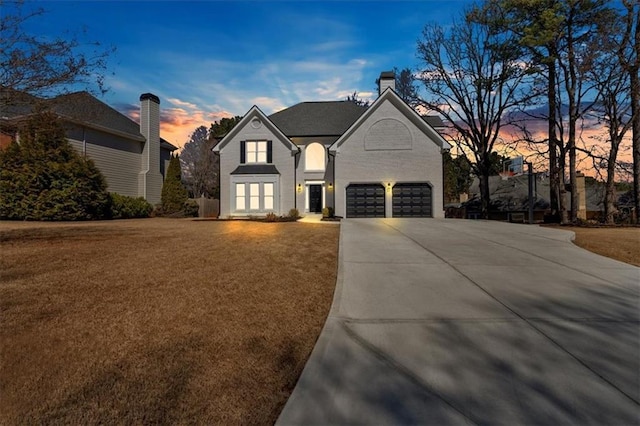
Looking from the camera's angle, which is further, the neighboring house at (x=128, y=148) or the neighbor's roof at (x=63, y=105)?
the neighboring house at (x=128, y=148)

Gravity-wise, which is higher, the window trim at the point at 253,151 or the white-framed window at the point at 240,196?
the window trim at the point at 253,151

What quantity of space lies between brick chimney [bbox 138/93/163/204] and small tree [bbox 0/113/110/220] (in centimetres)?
728

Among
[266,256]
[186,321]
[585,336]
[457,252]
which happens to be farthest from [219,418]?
[457,252]

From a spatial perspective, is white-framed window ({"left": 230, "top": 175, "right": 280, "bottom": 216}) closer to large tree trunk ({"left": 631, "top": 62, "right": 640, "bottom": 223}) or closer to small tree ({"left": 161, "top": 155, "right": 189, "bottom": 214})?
small tree ({"left": 161, "top": 155, "right": 189, "bottom": 214})

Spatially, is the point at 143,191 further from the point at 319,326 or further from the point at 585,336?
the point at 585,336

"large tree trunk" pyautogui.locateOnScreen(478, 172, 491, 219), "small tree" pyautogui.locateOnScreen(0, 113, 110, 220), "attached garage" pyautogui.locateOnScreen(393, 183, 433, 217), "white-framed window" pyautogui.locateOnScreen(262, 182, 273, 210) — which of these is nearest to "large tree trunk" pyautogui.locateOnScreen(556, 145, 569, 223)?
"large tree trunk" pyautogui.locateOnScreen(478, 172, 491, 219)

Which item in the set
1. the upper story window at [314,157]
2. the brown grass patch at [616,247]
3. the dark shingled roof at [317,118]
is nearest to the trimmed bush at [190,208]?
the dark shingled roof at [317,118]

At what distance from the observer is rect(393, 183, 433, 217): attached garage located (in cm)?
2131

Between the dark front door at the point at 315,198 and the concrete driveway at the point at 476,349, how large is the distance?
56.7 feet

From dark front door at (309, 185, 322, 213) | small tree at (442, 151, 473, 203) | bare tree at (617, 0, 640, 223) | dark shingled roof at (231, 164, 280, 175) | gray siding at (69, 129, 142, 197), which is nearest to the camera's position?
bare tree at (617, 0, 640, 223)

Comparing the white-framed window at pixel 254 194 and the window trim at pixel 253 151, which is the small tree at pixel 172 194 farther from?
the window trim at pixel 253 151

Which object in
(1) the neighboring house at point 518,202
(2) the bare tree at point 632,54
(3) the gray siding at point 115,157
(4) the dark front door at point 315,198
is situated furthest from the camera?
(1) the neighboring house at point 518,202

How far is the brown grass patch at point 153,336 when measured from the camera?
2602 mm

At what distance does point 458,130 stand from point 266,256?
24.5 metres
